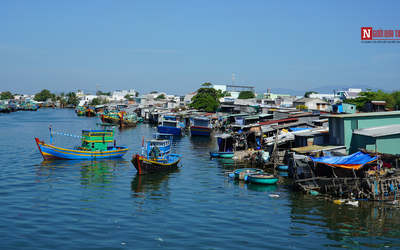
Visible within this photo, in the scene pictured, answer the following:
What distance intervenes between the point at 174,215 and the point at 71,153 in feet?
65.2

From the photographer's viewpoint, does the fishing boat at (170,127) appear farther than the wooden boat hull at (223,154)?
Yes

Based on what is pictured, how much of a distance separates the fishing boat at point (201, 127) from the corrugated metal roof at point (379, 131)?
36.5 metres

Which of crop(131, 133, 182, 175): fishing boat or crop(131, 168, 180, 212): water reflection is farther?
crop(131, 133, 182, 175): fishing boat

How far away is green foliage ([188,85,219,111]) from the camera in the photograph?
A: 3460 inches

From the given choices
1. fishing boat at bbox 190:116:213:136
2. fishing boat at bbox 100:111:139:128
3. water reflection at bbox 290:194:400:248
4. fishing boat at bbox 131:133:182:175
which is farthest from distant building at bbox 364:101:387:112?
fishing boat at bbox 100:111:139:128

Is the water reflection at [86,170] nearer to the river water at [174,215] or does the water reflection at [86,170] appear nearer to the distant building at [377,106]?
the river water at [174,215]

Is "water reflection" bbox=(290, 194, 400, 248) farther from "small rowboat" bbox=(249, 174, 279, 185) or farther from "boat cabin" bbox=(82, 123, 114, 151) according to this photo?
"boat cabin" bbox=(82, 123, 114, 151)

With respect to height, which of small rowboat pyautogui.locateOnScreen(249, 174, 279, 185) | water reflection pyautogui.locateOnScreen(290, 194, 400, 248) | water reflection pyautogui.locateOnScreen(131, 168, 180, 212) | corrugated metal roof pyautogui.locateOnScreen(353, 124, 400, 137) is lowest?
water reflection pyautogui.locateOnScreen(290, 194, 400, 248)

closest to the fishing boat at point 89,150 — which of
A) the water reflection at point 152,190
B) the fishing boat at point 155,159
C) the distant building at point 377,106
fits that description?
the fishing boat at point 155,159

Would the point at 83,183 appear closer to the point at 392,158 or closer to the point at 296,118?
the point at 392,158

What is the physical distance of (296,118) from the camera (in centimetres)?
4647

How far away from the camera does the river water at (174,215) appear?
15.9 metres

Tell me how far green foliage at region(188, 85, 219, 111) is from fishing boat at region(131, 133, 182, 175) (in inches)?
2124

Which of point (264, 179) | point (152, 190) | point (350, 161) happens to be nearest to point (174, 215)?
point (152, 190)
